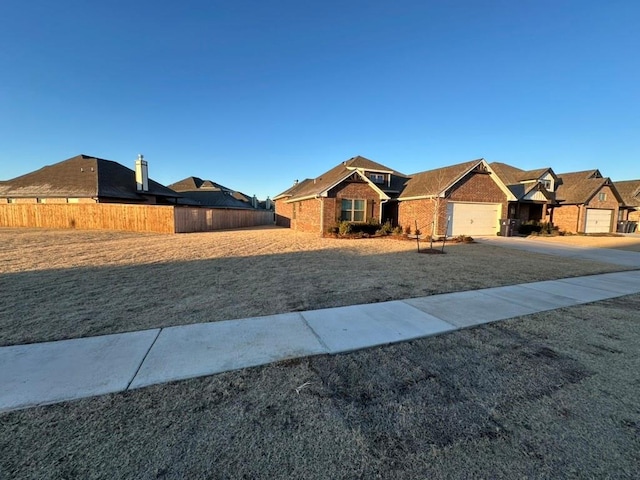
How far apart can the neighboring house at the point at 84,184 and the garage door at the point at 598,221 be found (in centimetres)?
4025

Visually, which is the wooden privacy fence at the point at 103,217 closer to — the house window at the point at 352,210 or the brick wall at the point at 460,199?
the house window at the point at 352,210

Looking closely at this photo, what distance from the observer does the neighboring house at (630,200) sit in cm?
3247

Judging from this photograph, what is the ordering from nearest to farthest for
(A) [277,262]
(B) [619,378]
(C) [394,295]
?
(B) [619,378], (C) [394,295], (A) [277,262]

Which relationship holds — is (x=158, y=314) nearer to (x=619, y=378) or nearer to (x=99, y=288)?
(x=99, y=288)

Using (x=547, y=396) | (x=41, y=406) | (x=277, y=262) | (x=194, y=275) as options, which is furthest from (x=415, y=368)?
(x=277, y=262)

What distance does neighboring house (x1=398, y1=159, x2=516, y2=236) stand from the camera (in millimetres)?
19328

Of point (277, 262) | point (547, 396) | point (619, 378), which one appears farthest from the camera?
point (277, 262)

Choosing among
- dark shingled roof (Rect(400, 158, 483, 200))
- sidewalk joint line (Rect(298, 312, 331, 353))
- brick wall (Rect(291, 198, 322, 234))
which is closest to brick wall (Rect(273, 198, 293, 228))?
brick wall (Rect(291, 198, 322, 234))

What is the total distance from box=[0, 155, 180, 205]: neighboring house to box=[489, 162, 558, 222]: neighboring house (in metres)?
31.2

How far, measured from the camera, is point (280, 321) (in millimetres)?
4480

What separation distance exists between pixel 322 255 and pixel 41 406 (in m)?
9.21

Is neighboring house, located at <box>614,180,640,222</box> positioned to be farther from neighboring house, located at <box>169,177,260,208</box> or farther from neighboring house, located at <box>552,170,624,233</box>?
neighboring house, located at <box>169,177,260,208</box>

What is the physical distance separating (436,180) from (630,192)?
31653 mm

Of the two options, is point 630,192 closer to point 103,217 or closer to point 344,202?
point 344,202
